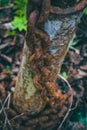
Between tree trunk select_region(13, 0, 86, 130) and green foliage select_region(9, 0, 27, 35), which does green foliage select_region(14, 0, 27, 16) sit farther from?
tree trunk select_region(13, 0, 86, 130)

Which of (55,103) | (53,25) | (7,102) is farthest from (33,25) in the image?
(7,102)

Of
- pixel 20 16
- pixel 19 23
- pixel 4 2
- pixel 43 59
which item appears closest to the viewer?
pixel 43 59

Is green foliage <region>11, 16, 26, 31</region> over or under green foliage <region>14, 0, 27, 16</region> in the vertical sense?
under

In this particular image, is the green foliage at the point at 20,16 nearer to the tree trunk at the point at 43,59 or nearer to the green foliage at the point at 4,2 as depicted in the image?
the green foliage at the point at 4,2

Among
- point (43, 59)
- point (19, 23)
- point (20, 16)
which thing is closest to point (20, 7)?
point (20, 16)

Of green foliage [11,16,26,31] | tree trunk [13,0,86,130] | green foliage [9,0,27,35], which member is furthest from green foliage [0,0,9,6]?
tree trunk [13,0,86,130]

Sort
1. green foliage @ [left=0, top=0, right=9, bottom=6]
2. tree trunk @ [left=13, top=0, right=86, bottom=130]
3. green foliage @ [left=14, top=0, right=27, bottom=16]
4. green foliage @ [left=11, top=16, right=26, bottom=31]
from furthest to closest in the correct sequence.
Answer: green foliage @ [left=0, top=0, right=9, bottom=6] < green foliage @ [left=14, top=0, right=27, bottom=16] < green foliage @ [left=11, top=16, right=26, bottom=31] < tree trunk @ [left=13, top=0, right=86, bottom=130]

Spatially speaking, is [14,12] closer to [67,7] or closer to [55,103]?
[55,103]

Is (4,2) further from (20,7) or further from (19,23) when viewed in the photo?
(19,23)
